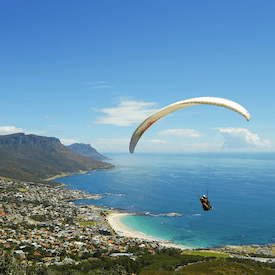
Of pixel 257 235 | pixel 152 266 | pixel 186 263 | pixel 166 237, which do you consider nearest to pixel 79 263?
pixel 152 266

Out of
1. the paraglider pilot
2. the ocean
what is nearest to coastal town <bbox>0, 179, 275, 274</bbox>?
the ocean

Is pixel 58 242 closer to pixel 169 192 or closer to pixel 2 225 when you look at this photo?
pixel 2 225

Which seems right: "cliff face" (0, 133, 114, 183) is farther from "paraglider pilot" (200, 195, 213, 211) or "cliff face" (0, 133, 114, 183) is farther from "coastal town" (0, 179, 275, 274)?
"paraglider pilot" (200, 195, 213, 211)

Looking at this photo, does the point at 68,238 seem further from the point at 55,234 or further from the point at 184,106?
the point at 184,106

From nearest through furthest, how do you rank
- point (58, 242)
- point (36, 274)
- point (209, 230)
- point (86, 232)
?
point (36, 274) < point (58, 242) < point (86, 232) < point (209, 230)

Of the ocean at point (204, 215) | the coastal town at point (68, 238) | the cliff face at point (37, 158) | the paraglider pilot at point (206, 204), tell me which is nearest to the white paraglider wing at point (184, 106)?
the paraglider pilot at point (206, 204)

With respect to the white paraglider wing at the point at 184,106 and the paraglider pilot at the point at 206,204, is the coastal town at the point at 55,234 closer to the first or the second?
the paraglider pilot at the point at 206,204
